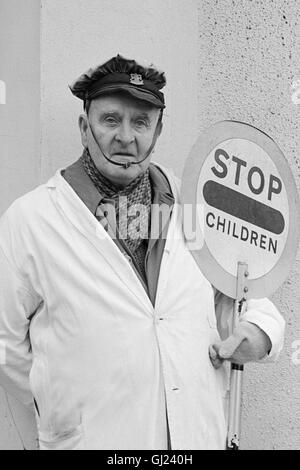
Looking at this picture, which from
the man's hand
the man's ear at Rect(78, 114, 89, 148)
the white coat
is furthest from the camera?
the man's ear at Rect(78, 114, 89, 148)

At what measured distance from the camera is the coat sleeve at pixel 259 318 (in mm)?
2611

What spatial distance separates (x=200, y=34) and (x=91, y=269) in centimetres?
137

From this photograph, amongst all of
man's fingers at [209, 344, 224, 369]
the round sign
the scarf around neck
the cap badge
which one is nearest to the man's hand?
man's fingers at [209, 344, 224, 369]

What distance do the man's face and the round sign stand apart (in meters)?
0.15

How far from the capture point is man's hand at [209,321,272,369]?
2.54 metres

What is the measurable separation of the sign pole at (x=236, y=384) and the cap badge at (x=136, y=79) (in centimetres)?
56

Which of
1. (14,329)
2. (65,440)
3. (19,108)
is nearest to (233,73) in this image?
(19,108)

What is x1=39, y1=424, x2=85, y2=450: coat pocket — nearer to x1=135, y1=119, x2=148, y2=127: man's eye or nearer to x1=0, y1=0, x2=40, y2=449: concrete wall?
x1=0, y1=0, x2=40, y2=449: concrete wall

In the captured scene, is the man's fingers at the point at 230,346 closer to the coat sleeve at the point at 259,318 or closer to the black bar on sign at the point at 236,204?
the coat sleeve at the point at 259,318

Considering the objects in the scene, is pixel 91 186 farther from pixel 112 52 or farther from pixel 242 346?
pixel 112 52

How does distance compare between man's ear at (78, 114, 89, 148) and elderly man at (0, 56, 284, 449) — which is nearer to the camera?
elderly man at (0, 56, 284, 449)

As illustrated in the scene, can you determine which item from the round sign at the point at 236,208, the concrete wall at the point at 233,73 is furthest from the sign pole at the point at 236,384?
the concrete wall at the point at 233,73
